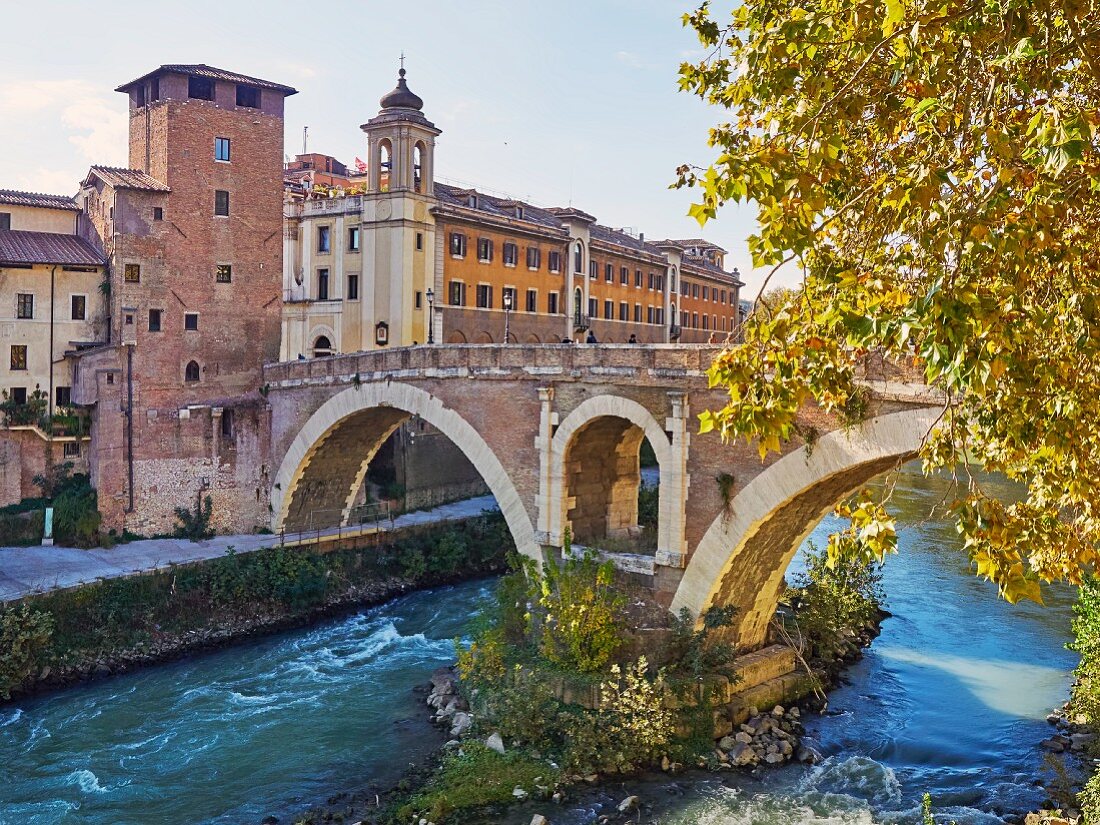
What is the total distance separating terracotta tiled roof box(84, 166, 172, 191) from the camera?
2322cm

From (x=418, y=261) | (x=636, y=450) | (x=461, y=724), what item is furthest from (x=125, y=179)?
(x=461, y=724)

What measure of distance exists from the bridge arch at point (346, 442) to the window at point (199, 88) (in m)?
7.99

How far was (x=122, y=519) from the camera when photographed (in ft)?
76.5

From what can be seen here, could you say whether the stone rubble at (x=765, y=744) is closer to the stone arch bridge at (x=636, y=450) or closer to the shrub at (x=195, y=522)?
the stone arch bridge at (x=636, y=450)

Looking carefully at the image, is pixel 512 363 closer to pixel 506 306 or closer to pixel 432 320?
pixel 432 320

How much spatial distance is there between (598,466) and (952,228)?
13215 millimetres

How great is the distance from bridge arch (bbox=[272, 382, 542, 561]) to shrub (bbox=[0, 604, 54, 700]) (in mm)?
7604

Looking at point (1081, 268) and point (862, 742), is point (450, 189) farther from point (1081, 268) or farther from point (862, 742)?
point (1081, 268)

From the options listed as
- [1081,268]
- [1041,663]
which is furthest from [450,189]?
[1081,268]

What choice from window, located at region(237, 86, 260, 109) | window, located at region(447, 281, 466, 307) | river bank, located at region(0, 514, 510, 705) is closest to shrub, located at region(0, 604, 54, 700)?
river bank, located at region(0, 514, 510, 705)

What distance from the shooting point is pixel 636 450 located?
63.1ft

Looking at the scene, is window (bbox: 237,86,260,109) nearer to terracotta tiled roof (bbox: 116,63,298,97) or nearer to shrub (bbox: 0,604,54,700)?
terracotta tiled roof (bbox: 116,63,298,97)

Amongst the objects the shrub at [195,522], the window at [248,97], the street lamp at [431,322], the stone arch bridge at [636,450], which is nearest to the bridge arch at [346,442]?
the stone arch bridge at [636,450]

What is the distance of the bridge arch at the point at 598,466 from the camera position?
Answer: 17.0 metres
